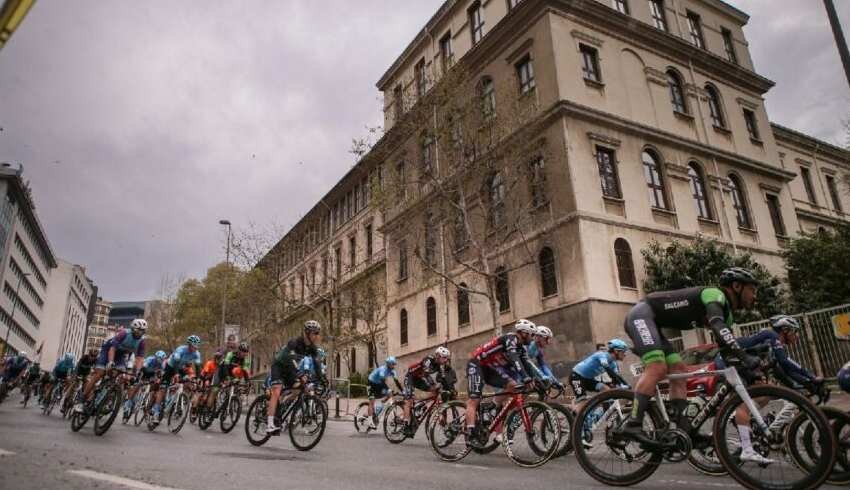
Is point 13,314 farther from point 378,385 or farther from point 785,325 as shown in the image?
point 785,325

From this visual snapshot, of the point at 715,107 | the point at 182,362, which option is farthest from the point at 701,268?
the point at 182,362

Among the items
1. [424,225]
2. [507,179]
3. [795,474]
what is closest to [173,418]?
[795,474]

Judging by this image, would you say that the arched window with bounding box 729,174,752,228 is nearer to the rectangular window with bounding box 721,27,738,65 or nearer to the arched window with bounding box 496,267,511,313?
the rectangular window with bounding box 721,27,738,65

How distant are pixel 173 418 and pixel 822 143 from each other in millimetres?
46833

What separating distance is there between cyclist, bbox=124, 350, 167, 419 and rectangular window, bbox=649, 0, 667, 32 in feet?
89.6

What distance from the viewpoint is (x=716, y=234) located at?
26.0 m

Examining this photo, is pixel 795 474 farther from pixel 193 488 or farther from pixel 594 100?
pixel 594 100

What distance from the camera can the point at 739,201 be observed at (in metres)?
28.4

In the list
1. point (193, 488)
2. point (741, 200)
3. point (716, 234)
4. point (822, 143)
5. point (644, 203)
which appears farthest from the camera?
point (822, 143)

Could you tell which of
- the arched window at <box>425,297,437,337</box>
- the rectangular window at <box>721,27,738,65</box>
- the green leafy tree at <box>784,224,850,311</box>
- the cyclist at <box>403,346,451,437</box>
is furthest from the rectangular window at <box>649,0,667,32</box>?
the cyclist at <box>403,346,451,437</box>

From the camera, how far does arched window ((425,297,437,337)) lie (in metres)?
29.8

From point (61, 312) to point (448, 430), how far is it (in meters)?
116

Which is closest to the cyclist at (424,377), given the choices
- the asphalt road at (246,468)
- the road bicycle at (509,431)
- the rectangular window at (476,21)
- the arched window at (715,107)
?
the asphalt road at (246,468)

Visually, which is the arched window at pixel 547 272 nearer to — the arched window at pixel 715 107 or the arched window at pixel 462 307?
the arched window at pixel 462 307
